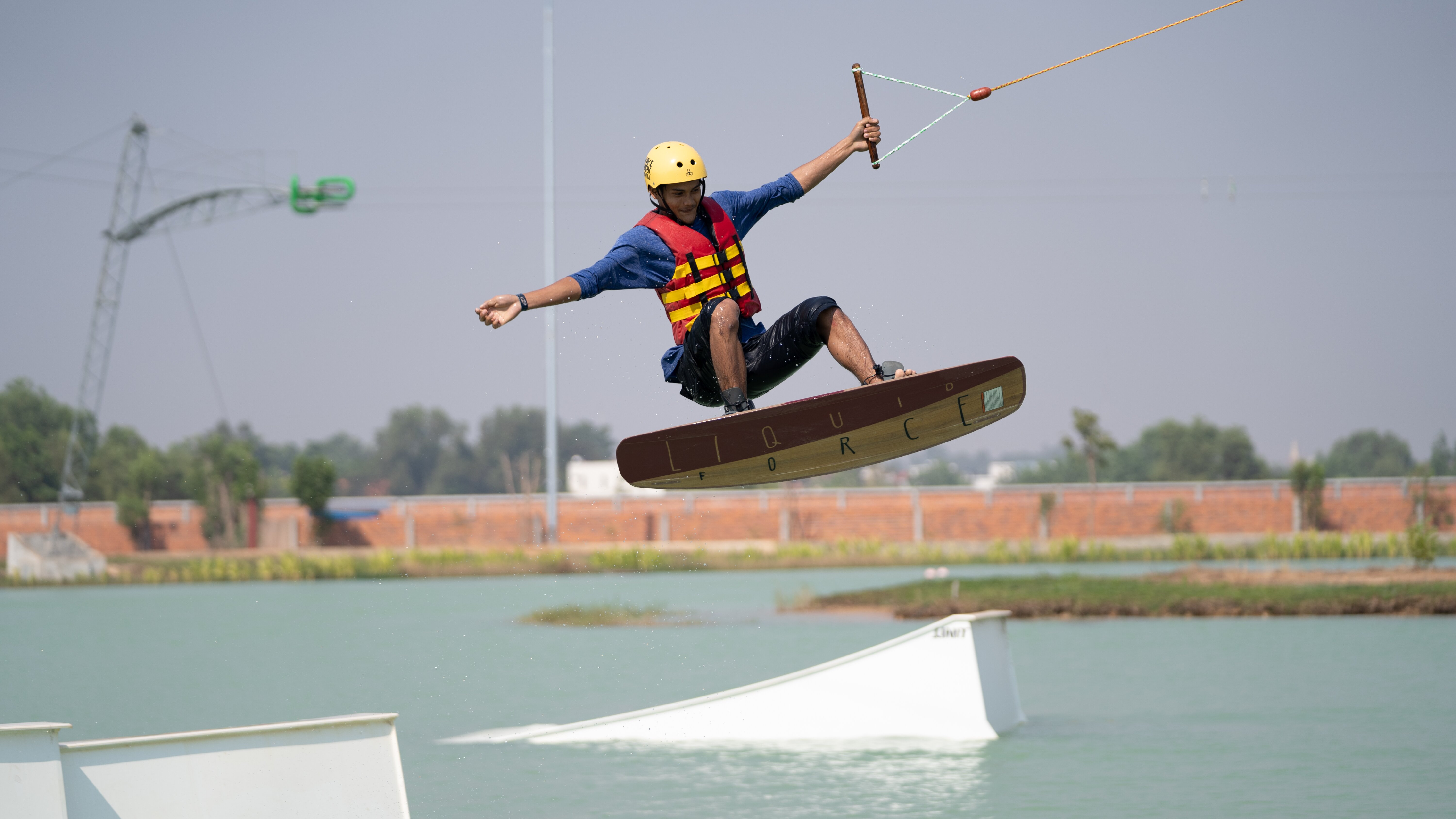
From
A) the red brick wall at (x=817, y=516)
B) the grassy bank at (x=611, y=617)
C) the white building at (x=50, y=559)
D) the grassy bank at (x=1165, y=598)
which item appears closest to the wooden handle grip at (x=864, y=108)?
the grassy bank at (x=1165, y=598)

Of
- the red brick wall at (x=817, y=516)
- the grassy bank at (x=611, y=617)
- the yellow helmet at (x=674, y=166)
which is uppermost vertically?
the yellow helmet at (x=674, y=166)

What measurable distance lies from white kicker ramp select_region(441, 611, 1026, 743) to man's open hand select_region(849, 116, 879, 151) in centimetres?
1120

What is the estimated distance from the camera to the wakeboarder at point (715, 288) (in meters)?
9.26

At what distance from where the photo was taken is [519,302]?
8609mm

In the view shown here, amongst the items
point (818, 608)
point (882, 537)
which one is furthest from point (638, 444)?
point (882, 537)

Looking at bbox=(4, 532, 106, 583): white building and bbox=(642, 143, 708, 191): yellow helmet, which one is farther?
bbox=(4, 532, 106, 583): white building

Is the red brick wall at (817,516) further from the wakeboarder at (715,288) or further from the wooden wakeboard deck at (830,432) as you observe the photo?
the wakeboarder at (715,288)

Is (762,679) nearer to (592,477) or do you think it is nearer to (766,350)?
(766,350)

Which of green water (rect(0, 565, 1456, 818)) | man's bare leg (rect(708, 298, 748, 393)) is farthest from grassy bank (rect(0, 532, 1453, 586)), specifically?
man's bare leg (rect(708, 298, 748, 393))

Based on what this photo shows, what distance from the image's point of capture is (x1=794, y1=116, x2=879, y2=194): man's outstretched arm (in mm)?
9781

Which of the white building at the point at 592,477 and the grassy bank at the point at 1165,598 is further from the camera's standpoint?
the white building at the point at 592,477

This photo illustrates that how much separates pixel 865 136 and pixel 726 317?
5.91 ft

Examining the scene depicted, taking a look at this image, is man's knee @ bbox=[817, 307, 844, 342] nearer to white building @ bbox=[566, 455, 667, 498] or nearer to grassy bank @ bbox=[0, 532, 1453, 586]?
grassy bank @ bbox=[0, 532, 1453, 586]

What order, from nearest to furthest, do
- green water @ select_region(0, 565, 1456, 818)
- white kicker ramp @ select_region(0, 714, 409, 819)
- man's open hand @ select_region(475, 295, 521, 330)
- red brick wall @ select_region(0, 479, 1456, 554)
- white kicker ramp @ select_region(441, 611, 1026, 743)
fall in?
1. man's open hand @ select_region(475, 295, 521, 330)
2. white kicker ramp @ select_region(0, 714, 409, 819)
3. green water @ select_region(0, 565, 1456, 818)
4. white kicker ramp @ select_region(441, 611, 1026, 743)
5. red brick wall @ select_region(0, 479, 1456, 554)
